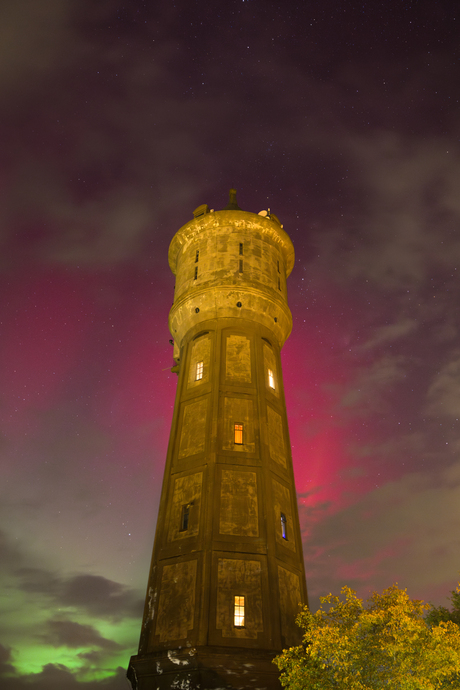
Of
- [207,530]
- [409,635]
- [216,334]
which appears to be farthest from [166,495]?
[409,635]

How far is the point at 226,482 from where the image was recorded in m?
26.5

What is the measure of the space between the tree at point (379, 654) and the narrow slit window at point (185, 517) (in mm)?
8390

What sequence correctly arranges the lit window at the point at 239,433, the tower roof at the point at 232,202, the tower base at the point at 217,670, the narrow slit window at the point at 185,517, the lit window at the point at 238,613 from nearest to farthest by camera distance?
the tower base at the point at 217,670 → the lit window at the point at 238,613 → the narrow slit window at the point at 185,517 → the lit window at the point at 239,433 → the tower roof at the point at 232,202

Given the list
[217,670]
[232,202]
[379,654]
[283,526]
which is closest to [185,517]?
[283,526]

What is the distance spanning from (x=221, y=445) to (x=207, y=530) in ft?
16.3

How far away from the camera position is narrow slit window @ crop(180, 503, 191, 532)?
2580 centimetres

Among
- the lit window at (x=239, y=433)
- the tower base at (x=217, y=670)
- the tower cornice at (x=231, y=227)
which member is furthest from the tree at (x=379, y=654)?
the tower cornice at (x=231, y=227)

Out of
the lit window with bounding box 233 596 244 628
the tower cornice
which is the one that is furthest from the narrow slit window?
the tower cornice

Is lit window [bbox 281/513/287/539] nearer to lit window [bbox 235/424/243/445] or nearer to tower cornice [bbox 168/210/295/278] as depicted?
lit window [bbox 235/424/243/445]

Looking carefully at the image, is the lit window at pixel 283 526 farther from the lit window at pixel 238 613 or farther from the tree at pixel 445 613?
the tree at pixel 445 613

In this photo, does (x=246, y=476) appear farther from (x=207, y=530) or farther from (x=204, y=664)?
(x=204, y=664)

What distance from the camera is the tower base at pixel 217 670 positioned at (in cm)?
2055

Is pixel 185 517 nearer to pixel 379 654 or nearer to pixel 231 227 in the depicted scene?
pixel 379 654

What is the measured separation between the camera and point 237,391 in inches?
1204
